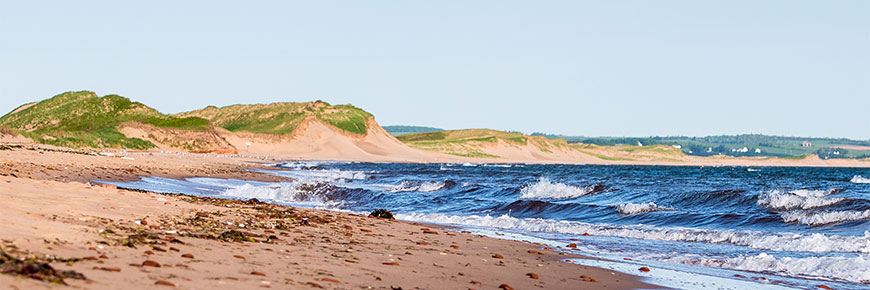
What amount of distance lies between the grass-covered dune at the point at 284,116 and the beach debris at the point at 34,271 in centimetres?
10107

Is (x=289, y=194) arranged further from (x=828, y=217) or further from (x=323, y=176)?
(x=323, y=176)

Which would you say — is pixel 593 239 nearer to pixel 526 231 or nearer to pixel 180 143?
pixel 526 231

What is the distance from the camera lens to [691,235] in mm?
14641

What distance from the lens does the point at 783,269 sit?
1052 cm

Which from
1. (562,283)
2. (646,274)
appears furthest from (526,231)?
(562,283)

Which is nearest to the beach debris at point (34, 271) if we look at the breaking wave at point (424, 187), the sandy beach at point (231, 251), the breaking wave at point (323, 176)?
the sandy beach at point (231, 251)

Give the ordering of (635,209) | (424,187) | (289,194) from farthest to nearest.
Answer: (424,187) → (289,194) → (635,209)

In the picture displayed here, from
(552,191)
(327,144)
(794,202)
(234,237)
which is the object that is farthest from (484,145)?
(234,237)

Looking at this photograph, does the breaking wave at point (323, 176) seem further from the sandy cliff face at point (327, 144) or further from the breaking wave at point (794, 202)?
the sandy cliff face at point (327, 144)

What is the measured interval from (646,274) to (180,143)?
248 feet

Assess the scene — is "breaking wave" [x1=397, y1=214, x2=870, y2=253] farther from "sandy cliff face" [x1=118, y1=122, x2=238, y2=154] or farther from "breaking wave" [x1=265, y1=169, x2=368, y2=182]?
"sandy cliff face" [x1=118, y1=122, x2=238, y2=154]

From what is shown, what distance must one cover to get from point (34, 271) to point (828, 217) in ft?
50.7

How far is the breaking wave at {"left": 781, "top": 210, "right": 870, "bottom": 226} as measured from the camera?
53.6 feet

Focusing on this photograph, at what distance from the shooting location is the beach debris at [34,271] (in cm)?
523
